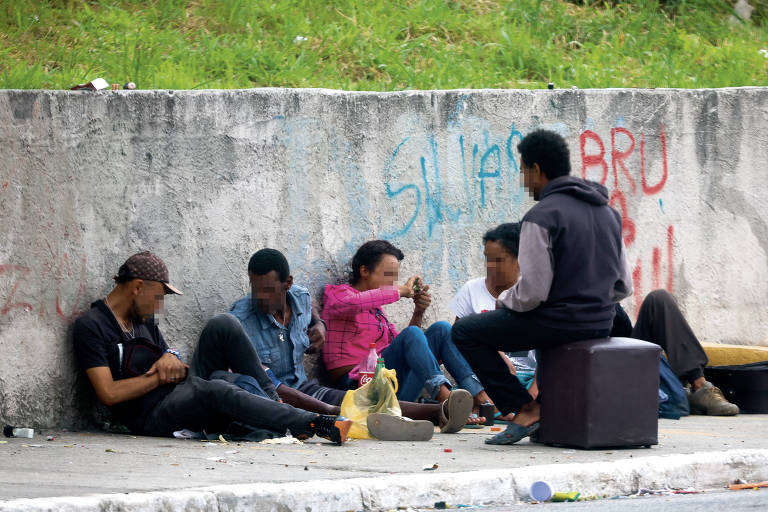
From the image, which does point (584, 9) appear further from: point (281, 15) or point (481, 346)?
point (481, 346)

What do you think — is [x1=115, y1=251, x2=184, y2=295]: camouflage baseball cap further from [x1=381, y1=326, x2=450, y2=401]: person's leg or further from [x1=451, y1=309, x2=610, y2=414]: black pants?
[x1=451, y1=309, x2=610, y2=414]: black pants

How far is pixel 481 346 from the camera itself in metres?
5.93

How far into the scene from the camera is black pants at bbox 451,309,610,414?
5.75m

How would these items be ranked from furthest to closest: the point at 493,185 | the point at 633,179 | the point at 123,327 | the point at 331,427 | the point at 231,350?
the point at 633,179 < the point at 493,185 < the point at 123,327 < the point at 231,350 < the point at 331,427

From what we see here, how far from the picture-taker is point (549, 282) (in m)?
5.61

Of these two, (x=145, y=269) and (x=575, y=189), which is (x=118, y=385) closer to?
(x=145, y=269)

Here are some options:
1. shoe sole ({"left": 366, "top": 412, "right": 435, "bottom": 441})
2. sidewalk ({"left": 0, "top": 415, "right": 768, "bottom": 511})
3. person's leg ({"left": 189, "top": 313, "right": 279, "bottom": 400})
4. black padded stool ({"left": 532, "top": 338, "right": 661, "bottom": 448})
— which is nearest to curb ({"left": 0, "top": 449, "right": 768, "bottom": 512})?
sidewalk ({"left": 0, "top": 415, "right": 768, "bottom": 511})

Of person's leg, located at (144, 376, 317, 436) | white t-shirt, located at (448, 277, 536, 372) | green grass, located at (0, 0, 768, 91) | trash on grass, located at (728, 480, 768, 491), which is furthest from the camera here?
green grass, located at (0, 0, 768, 91)

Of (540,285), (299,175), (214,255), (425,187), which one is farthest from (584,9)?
(540,285)

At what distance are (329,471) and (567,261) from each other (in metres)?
1.62

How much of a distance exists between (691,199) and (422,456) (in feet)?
13.5

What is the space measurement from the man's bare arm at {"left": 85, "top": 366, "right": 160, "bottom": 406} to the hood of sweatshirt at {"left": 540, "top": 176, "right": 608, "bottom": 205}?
7.57 ft

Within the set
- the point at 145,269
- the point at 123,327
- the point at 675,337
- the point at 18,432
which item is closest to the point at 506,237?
the point at 675,337

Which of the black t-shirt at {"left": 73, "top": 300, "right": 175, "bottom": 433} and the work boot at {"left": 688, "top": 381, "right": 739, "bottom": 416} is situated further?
the work boot at {"left": 688, "top": 381, "right": 739, "bottom": 416}
